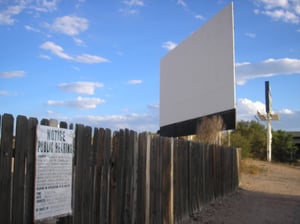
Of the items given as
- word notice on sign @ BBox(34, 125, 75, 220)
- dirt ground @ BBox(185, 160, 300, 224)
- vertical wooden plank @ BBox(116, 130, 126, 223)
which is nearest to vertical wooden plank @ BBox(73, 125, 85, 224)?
word notice on sign @ BBox(34, 125, 75, 220)

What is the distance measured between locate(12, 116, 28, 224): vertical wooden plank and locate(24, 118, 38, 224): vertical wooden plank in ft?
0.18

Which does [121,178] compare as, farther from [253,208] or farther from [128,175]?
[253,208]

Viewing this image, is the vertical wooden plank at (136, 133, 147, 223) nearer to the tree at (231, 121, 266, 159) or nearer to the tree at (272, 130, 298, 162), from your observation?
the tree at (231, 121, 266, 159)

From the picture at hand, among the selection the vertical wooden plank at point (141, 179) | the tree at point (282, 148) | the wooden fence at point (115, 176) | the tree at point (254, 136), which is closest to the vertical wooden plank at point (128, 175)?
the wooden fence at point (115, 176)

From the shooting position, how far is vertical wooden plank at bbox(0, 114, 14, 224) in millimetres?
4270

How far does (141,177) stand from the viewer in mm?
7586

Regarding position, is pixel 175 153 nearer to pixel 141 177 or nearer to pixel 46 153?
pixel 141 177

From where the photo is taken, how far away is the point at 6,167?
4.32 metres

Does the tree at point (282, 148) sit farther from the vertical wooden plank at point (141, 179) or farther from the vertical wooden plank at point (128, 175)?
the vertical wooden plank at point (128, 175)

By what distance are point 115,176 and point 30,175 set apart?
217 cm

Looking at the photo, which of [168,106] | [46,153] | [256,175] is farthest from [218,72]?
[46,153]

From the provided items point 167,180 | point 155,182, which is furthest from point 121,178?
point 167,180

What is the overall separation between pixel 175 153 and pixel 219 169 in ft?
16.1

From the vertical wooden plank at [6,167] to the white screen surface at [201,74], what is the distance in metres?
21.5
